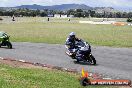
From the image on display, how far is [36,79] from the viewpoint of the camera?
44.7 ft

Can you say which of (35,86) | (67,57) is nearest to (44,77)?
(35,86)

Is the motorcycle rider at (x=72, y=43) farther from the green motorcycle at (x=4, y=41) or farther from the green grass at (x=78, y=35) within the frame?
the green grass at (x=78, y=35)

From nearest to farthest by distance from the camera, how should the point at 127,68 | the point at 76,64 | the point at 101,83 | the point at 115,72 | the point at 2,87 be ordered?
the point at 2,87 < the point at 101,83 < the point at 115,72 < the point at 127,68 < the point at 76,64

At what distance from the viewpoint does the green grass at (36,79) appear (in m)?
12.7

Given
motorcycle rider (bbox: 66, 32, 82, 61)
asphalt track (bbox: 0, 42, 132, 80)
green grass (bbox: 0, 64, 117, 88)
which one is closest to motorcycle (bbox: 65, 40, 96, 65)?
motorcycle rider (bbox: 66, 32, 82, 61)

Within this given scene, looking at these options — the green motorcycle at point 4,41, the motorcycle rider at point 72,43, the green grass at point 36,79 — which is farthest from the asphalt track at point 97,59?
the green grass at point 36,79

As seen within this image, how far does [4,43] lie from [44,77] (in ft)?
45.5

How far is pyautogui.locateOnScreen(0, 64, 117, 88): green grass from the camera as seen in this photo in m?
12.7

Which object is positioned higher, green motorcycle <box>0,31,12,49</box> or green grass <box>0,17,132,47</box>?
green motorcycle <box>0,31,12,49</box>

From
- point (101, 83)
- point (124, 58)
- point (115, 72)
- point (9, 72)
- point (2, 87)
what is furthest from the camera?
point (124, 58)

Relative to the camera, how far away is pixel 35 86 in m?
12.5

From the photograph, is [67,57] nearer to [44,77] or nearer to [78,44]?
[78,44]

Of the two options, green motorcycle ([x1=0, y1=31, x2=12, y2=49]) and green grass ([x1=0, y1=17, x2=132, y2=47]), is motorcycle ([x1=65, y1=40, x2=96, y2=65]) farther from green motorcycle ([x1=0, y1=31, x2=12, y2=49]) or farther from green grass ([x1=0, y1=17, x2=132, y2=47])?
green grass ([x1=0, y1=17, x2=132, y2=47])

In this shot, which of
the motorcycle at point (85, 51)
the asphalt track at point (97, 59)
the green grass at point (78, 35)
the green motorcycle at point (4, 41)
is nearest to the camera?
the asphalt track at point (97, 59)
